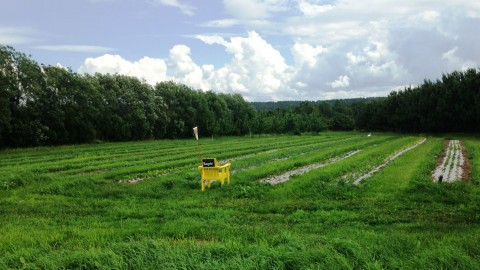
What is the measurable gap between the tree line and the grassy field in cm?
3365

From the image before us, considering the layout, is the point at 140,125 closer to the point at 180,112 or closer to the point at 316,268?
the point at 180,112

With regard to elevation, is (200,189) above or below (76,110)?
below

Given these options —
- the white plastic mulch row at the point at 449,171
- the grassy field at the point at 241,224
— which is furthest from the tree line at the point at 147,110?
the white plastic mulch row at the point at 449,171

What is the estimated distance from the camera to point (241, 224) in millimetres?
10547

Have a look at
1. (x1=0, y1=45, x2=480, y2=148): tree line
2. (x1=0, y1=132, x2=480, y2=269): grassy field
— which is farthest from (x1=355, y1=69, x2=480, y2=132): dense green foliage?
(x1=0, y1=132, x2=480, y2=269): grassy field

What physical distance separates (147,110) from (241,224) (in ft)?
212

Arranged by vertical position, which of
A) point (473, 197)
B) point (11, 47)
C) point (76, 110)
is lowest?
point (473, 197)

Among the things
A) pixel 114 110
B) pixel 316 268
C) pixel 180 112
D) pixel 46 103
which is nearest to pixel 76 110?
pixel 46 103

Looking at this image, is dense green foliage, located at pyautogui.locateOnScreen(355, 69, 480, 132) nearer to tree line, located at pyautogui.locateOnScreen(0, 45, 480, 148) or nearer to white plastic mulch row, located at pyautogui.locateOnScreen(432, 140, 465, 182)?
tree line, located at pyautogui.locateOnScreen(0, 45, 480, 148)

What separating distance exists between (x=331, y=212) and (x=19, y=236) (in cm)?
795

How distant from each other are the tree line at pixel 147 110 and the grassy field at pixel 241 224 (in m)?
33.6

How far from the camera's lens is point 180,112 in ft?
284

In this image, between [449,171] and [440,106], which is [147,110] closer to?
[440,106]

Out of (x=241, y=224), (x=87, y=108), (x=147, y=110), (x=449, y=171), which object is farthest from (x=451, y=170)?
(x=147, y=110)
